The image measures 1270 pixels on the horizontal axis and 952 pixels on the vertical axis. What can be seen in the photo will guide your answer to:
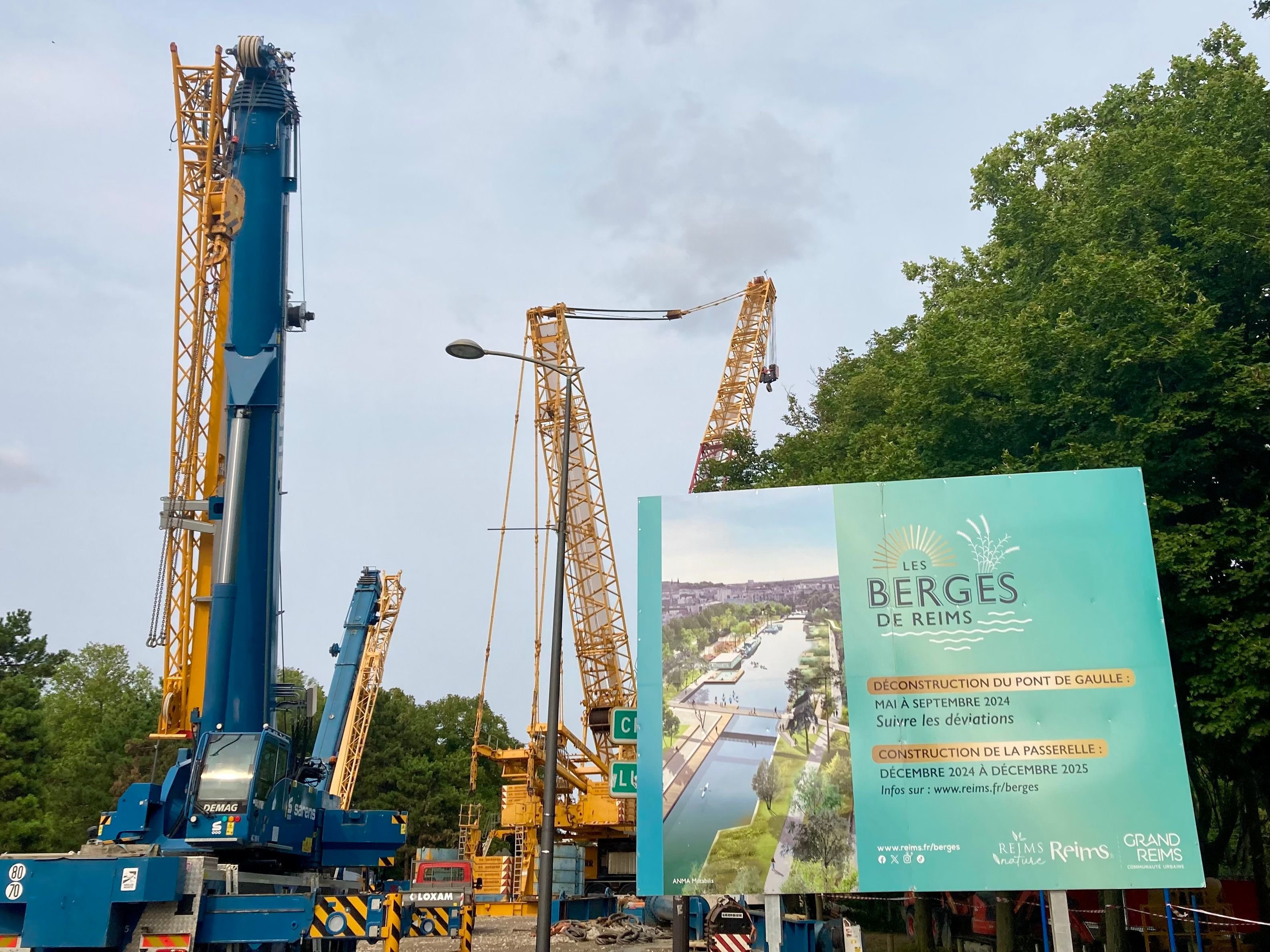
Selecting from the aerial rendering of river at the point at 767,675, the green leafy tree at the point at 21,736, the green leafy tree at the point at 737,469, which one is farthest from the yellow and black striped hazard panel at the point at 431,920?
the green leafy tree at the point at 21,736

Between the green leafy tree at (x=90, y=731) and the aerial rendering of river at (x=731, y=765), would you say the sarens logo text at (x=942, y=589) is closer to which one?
the aerial rendering of river at (x=731, y=765)

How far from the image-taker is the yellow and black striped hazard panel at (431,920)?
13.9 metres

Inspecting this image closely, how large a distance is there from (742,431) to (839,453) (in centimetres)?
2707

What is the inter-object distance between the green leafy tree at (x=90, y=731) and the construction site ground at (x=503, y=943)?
2485 cm

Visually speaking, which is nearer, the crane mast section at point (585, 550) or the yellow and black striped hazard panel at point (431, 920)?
the yellow and black striped hazard panel at point (431, 920)

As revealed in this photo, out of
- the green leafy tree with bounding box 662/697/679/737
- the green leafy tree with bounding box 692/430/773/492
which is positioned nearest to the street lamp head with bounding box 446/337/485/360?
the green leafy tree with bounding box 662/697/679/737

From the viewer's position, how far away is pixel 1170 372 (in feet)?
62.8

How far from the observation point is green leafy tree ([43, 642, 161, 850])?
5428 cm

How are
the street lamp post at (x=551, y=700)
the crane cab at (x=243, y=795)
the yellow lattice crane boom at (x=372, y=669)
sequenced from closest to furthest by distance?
the street lamp post at (x=551, y=700) → the crane cab at (x=243, y=795) → the yellow lattice crane boom at (x=372, y=669)

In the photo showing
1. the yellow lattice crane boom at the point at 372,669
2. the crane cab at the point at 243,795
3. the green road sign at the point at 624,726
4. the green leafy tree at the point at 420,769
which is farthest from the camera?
the green leafy tree at the point at 420,769

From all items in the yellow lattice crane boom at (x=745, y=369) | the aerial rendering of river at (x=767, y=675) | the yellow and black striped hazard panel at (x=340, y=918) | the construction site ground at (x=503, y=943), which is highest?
the yellow lattice crane boom at (x=745, y=369)

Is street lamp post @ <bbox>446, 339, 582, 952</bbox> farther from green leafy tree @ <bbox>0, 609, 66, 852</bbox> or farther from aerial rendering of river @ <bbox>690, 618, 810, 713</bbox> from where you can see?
green leafy tree @ <bbox>0, 609, 66, 852</bbox>

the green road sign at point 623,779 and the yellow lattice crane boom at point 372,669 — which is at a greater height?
the yellow lattice crane boom at point 372,669

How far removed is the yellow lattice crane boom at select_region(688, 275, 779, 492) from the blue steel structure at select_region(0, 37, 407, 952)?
43.8m
